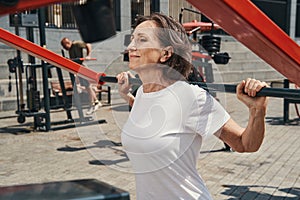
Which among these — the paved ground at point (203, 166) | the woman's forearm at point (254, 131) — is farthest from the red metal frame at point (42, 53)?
the paved ground at point (203, 166)

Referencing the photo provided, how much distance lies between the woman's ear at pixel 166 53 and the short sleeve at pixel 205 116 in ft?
0.65

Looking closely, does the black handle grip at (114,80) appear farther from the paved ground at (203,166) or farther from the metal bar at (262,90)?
the paved ground at (203,166)

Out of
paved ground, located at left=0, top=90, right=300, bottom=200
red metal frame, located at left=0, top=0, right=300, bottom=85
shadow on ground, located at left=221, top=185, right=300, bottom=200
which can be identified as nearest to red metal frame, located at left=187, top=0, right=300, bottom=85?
red metal frame, located at left=0, top=0, right=300, bottom=85

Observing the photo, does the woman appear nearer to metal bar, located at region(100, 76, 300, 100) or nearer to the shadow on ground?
metal bar, located at region(100, 76, 300, 100)

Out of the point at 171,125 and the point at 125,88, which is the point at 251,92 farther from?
the point at 125,88

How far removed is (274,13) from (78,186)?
21966 mm

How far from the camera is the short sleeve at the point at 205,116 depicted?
5.68 feet

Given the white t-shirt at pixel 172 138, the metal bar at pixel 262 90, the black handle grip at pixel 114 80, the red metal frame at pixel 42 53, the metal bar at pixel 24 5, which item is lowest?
the white t-shirt at pixel 172 138

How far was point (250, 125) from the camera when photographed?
1687 millimetres

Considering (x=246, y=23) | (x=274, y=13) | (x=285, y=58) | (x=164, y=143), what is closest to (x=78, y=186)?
(x=246, y=23)

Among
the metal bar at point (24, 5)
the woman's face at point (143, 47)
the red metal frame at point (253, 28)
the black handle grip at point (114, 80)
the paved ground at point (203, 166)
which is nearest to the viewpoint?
the metal bar at point (24, 5)

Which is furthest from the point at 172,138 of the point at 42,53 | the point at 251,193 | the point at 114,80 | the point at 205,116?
the point at 251,193

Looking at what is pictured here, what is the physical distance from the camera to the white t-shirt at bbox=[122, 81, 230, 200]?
1.74 m

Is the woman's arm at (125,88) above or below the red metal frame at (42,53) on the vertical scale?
below
